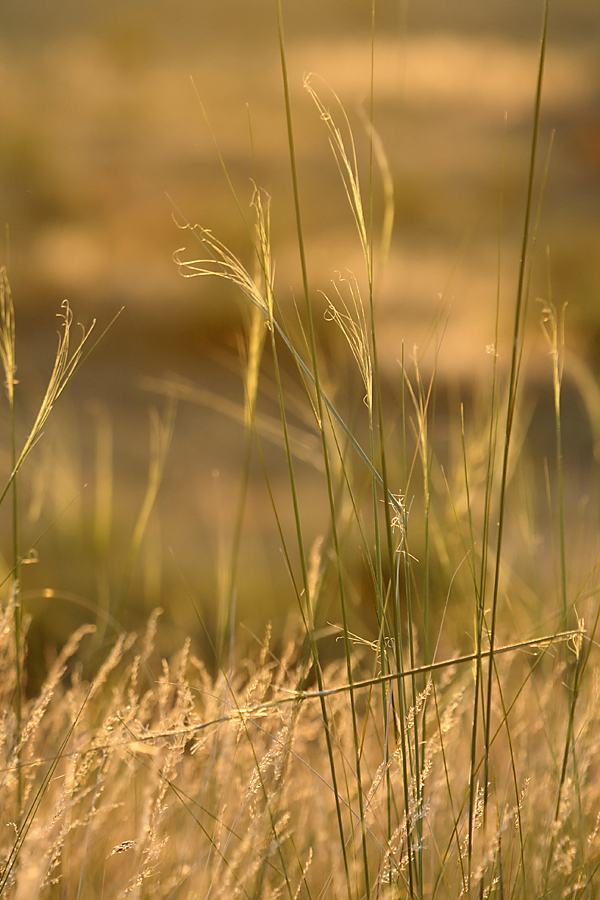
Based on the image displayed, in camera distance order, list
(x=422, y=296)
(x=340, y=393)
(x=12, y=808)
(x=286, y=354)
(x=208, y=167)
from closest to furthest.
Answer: (x=12, y=808) < (x=340, y=393) < (x=286, y=354) < (x=422, y=296) < (x=208, y=167)

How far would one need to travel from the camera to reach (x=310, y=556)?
5.92 feet

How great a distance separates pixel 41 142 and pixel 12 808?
304cm

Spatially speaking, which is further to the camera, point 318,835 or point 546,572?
point 546,572

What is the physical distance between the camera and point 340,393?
52.4 inches

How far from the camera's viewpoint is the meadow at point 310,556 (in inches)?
20.5

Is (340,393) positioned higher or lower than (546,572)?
higher

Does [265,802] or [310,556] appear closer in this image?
[265,802]

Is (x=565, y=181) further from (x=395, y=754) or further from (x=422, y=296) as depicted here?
(x=395, y=754)

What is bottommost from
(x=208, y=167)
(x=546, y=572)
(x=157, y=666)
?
(x=157, y=666)

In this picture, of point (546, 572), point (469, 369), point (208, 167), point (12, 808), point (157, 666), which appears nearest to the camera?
point (12, 808)

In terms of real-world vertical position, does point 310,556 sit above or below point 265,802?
below

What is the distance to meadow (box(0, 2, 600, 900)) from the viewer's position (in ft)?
1.70

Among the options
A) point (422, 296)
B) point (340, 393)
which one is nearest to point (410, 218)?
point (422, 296)

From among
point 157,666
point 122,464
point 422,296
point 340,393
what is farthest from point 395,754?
point 422,296
